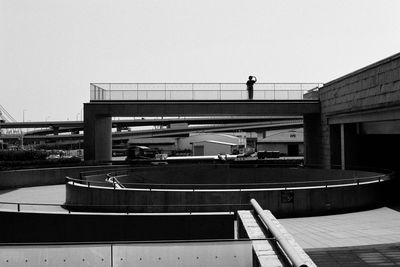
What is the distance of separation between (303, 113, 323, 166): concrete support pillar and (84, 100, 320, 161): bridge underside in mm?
1308

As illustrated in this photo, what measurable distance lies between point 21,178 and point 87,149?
270 inches

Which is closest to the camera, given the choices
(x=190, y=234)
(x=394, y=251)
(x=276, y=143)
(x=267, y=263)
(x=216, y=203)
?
(x=267, y=263)

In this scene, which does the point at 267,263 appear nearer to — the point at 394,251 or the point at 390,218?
the point at 394,251

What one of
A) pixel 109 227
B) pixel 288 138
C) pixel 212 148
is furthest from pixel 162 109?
pixel 212 148

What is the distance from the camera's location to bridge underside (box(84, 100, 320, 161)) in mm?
34125

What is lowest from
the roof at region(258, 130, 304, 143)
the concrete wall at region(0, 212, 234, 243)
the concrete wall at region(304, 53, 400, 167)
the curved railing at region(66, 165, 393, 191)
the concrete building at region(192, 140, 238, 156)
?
the concrete wall at region(0, 212, 234, 243)

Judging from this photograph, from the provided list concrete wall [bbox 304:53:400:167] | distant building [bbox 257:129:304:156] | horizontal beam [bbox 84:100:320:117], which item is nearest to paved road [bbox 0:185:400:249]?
concrete wall [bbox 304:53:400:167]

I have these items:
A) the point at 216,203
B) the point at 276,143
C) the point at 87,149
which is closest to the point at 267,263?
the point at 216,203

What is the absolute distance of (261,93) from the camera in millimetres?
35719

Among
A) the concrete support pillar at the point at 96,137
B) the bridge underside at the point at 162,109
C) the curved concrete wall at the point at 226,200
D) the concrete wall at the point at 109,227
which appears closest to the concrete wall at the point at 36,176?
the concrete support pillar at the point at 96,137

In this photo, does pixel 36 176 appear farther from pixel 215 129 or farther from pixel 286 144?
pixel 215 129

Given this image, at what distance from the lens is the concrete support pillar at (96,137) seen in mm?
33906

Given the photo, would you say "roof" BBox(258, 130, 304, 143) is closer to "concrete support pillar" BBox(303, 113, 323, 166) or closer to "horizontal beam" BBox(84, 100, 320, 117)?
"concrete support pillar" BBox(303, 113, 323, 166)

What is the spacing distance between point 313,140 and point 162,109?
13.9 metres
